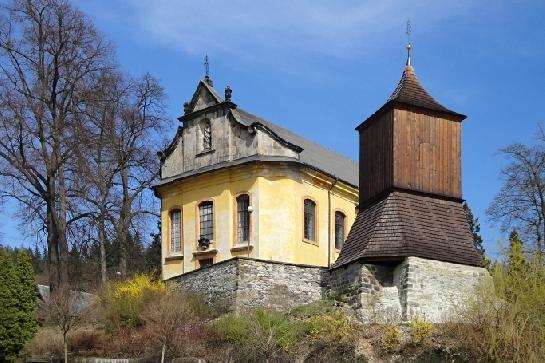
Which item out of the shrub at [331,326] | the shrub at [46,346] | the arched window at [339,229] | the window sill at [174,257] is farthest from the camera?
the arched window at [339,229]

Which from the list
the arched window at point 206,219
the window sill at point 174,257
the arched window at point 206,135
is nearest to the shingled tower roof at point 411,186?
the arched window at point 206,219

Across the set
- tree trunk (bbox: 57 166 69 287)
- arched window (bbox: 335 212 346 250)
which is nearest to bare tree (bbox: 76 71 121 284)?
tree trunk (bbox: 57 166 69 287)

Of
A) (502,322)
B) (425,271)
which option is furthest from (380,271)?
(502,322)

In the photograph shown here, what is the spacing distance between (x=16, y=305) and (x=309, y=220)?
42.3 ft

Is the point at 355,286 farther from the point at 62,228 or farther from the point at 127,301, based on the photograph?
the point at 62,228

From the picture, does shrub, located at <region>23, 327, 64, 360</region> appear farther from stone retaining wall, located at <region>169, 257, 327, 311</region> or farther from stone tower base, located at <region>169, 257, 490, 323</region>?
stone retaining wall, located at <region>169, 257, 327, 311</region>

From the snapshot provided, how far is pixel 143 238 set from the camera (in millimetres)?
46156

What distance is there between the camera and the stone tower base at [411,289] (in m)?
32.4

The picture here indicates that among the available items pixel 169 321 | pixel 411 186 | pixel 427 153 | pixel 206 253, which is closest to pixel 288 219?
pixel 206 253

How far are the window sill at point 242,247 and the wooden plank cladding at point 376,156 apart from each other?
4.97m

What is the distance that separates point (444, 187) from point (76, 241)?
54.5 feet

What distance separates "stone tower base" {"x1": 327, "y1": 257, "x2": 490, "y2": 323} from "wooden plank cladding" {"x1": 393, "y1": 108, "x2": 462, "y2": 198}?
3.26 m

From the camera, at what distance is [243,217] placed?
1572 inches

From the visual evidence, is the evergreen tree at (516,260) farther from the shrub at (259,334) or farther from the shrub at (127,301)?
the shrub at (127,301)
